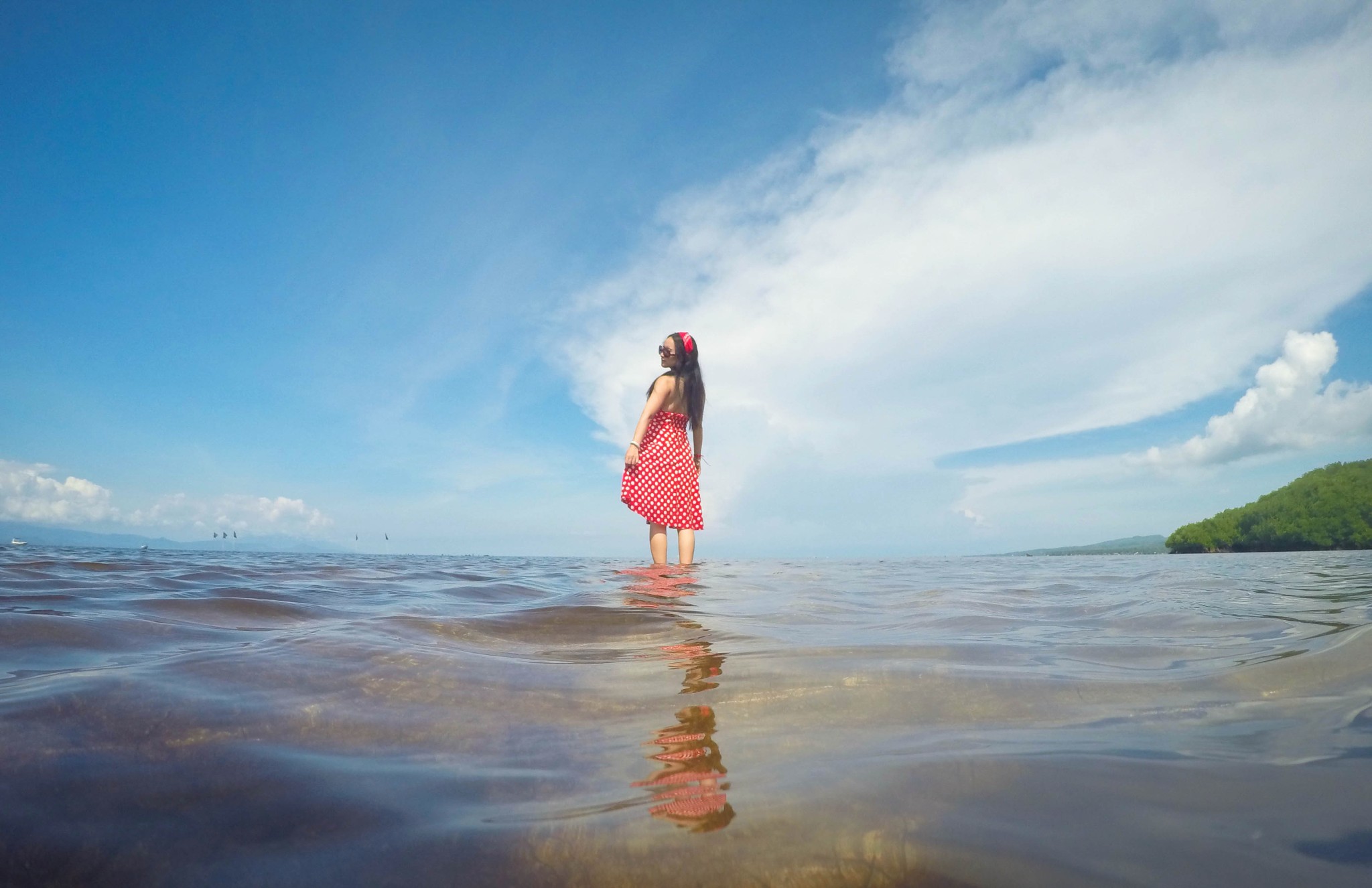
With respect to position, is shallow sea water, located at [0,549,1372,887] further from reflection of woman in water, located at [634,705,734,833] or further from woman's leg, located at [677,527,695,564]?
woman's leg, located at [677,527,695,564]

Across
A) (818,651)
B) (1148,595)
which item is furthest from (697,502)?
(818,651)

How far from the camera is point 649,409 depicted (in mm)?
7613

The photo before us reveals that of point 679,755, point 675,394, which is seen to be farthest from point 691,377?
point 679,755

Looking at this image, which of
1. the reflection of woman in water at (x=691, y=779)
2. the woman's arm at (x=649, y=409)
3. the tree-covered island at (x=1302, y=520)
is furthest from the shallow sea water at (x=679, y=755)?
the tree-covered island at (x=1302, y=520)

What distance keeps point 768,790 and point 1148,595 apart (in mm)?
4606

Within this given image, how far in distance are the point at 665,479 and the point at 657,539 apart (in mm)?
743

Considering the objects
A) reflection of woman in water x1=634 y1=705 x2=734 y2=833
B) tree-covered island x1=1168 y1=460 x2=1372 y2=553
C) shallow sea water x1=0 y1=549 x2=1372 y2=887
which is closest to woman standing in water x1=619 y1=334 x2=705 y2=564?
shallow sea water x1=0 y1=549 x2=1372 y2=887

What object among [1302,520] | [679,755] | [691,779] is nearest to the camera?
[691,779]

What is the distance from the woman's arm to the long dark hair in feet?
0.17

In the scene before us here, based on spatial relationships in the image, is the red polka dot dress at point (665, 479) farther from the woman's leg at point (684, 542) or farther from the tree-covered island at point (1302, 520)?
the tree-covered island at point (1302, 520)

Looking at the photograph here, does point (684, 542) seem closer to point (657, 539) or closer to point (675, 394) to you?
point (657, 539)

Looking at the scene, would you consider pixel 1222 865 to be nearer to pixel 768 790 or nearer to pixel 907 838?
pixel 907 838

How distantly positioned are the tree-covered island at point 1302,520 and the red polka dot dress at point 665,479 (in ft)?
148

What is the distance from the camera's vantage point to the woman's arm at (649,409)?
24.3 feet
